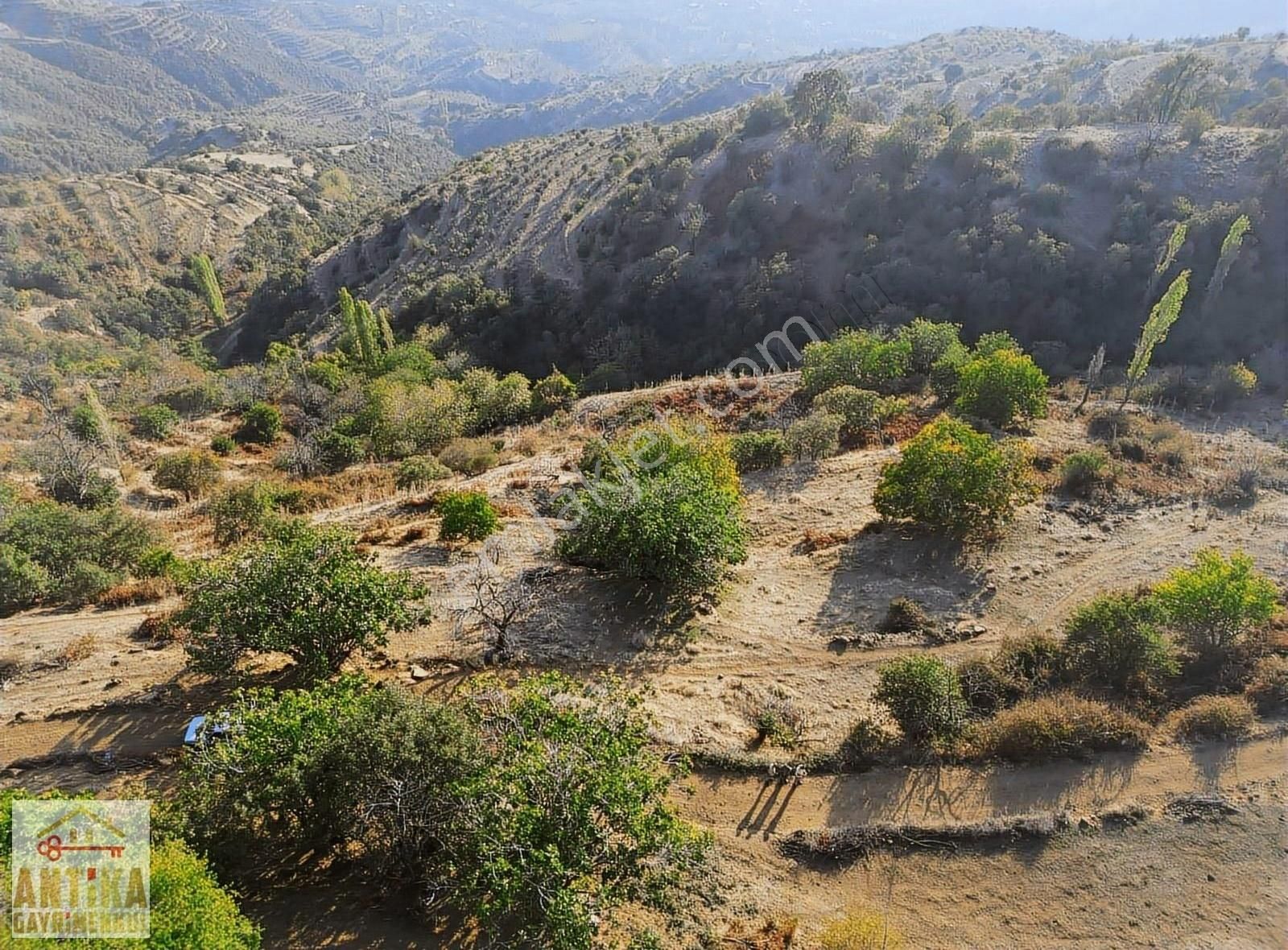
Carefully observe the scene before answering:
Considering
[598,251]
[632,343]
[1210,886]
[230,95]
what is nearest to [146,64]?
[230,95]

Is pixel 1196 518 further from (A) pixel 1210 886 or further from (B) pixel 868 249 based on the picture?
(B) pixel 868 249

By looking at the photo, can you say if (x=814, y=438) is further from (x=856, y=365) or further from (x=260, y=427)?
(x=260, y=427)

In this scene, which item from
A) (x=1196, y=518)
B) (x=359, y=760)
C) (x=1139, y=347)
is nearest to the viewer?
(x=359, y=760)

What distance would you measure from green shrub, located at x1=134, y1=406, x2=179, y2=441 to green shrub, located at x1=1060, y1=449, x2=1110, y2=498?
35345mm

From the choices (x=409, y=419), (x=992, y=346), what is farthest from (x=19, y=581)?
(x=992, y=346)

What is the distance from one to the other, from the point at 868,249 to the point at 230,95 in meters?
205

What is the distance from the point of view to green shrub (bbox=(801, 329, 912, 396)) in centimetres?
2664

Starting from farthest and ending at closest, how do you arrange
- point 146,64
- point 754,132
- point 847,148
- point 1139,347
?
point 146,64 → point 754,132 → point 847,148 → point 1139,347

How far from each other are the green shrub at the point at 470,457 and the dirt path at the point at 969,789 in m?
15.2

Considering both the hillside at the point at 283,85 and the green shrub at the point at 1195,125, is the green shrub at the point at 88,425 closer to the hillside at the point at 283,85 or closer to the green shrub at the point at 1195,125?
the green shrub at the point at 1195,125

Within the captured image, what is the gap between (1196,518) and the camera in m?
18.4

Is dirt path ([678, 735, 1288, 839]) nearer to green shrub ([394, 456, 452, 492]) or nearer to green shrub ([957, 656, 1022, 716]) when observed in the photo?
green shrub ([957, 656, 1022, 716])

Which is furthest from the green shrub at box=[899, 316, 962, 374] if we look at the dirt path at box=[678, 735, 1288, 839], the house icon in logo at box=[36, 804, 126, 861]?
the house icon in logo at box=[36, 804, 126, 861]

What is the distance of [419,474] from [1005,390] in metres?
20.2
